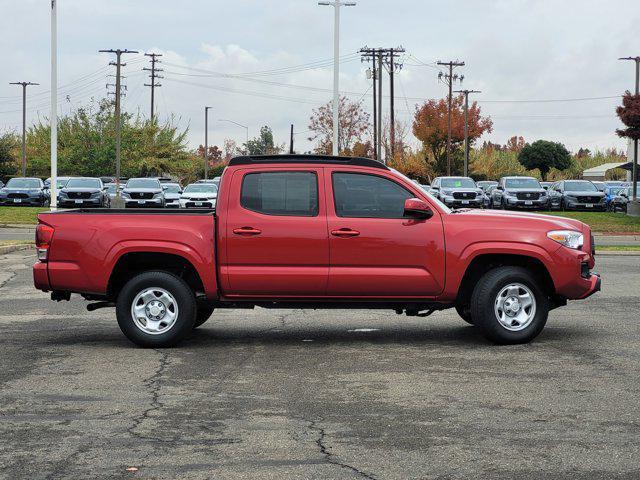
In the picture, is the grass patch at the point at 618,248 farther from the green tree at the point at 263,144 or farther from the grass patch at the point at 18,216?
the green tree at the point at 263,144

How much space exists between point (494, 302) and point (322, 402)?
3.22 m

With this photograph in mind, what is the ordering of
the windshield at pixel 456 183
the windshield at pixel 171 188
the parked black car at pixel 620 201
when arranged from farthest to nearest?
1. the parked black car at pixel 620 201
2. the windshield at pixel 171 188
3. the windshield at pixel 456 183

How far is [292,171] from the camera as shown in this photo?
10383 mm

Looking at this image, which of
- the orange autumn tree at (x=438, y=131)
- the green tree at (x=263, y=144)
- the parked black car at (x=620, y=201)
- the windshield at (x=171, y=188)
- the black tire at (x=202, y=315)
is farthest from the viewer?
the green tree at (x=263, y=144)

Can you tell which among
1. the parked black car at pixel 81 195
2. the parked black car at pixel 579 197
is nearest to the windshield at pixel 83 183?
the parked black car at pixel 81 195

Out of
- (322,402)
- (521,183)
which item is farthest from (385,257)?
(521,183)

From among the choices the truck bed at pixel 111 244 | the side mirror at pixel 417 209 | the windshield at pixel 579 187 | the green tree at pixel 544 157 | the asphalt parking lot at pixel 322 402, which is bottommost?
the asphalt parking lot at pixel 322 402

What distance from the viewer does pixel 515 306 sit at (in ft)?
33.6

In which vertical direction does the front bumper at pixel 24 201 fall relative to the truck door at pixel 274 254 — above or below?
above

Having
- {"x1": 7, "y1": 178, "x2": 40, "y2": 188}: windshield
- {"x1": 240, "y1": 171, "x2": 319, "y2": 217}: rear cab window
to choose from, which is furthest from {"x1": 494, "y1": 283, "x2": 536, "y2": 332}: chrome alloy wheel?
{"x1": 7, "y1": 178, "x2": 40, "y2": 188}: windshield

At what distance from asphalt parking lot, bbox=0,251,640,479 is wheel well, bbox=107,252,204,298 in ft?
2.02

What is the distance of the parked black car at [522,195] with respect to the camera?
47.0m

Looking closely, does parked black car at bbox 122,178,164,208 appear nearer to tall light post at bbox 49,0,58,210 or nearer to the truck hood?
tall light post at bbox 49,0,58,210

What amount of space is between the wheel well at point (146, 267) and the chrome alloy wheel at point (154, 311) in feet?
1.18
